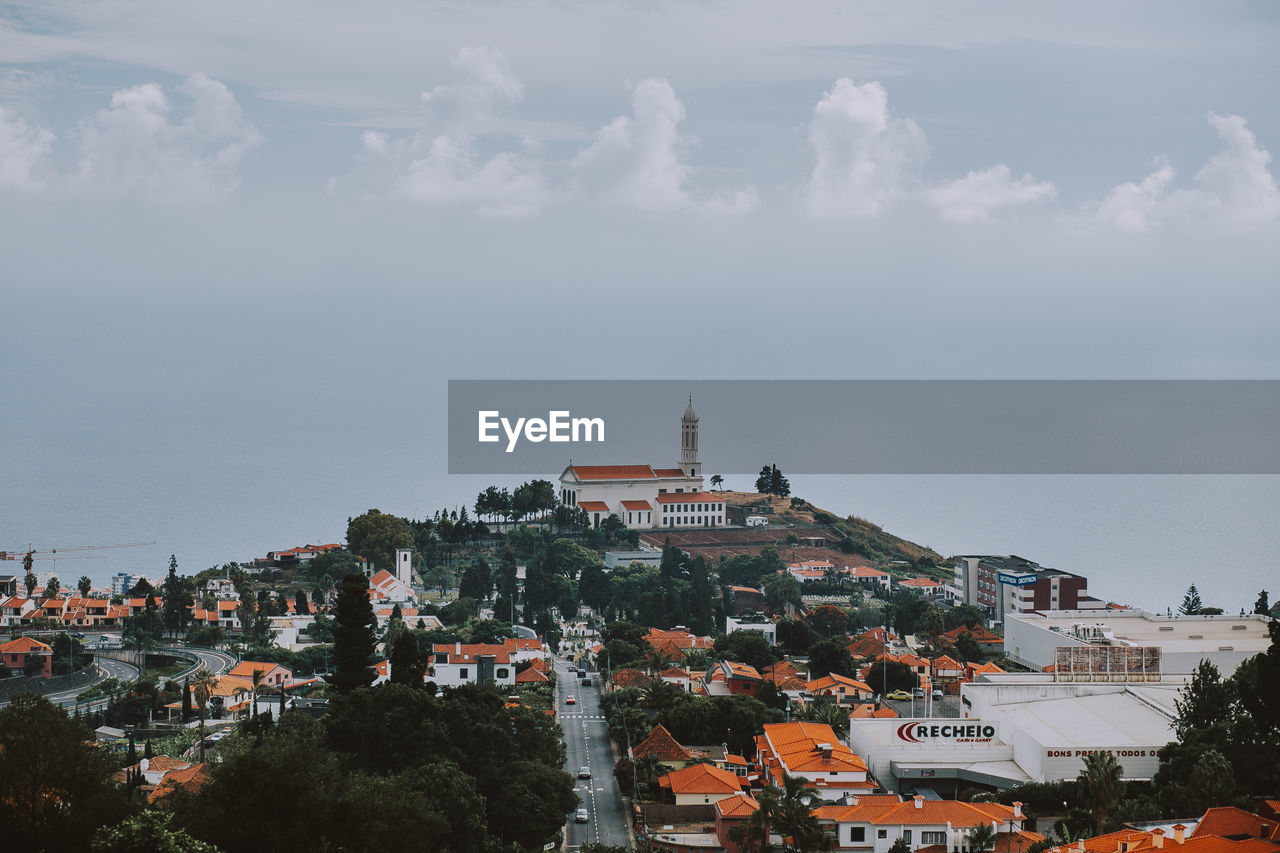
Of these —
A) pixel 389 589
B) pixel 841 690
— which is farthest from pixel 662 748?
pixel 389 589

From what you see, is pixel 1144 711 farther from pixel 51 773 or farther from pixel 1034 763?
pixel 51 773

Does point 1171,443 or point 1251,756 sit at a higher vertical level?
point 1171,443

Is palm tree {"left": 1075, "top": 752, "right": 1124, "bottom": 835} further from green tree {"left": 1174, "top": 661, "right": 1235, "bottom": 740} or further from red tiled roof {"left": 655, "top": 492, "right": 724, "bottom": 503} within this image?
red tiled roof {"left": 655, "top": 492, "right": 724, "bottom": 503}

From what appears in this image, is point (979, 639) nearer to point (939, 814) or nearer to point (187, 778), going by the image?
point (939, 814)

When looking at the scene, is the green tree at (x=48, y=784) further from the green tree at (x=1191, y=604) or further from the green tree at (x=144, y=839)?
the green tree at (x=1191, y=604)

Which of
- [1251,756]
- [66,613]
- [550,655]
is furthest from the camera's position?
[66,613]

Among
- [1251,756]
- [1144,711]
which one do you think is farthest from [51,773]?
[1144,711]

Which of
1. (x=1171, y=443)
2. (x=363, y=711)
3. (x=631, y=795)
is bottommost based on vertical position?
(x=631, y=795)

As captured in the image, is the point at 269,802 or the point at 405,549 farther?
the point at 405,549
